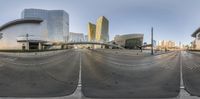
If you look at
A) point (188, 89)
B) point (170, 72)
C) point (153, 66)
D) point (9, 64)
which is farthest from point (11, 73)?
point (188, 89)

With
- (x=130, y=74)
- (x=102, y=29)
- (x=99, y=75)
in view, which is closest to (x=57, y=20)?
(x=102, y=29)

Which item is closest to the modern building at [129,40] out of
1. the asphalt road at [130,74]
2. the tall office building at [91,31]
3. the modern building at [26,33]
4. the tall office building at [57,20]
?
the tall office building at [91,31]

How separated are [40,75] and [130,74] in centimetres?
280

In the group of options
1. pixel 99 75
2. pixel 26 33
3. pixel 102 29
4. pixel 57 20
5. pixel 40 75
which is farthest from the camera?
pixel 26 33

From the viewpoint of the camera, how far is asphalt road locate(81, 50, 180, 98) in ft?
25.2

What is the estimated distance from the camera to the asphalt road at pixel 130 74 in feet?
25.2

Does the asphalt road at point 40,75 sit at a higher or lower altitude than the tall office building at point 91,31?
lower

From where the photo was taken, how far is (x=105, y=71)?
776cm

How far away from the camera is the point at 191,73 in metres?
7.91

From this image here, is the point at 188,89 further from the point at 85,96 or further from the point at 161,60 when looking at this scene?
the point at 85,96

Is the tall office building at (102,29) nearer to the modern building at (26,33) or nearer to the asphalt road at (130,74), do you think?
the modern building at (26,33)

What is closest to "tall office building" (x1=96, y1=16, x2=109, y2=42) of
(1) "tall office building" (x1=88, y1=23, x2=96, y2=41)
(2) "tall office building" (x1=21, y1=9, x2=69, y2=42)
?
(1) "tall office building" (x1=88, y1=23, x2=96, y2=41)

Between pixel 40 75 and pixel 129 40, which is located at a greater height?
pixel 129 40

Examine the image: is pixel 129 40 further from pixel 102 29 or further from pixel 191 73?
pixel 191 73
